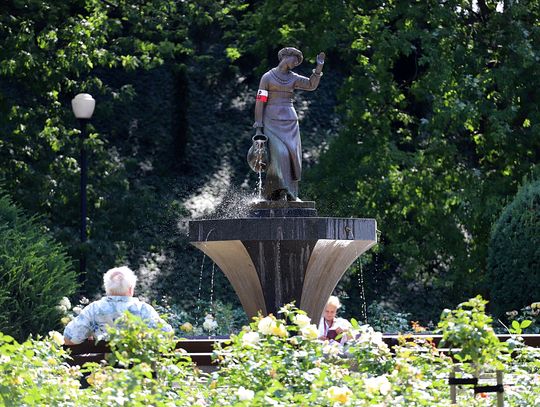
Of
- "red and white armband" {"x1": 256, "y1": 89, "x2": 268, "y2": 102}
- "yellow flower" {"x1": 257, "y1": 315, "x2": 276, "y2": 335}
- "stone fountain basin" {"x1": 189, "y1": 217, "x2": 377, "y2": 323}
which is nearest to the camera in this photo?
"yellow flower" {"x1": 257, "y1": 315, "x2": 276, "y2": 335}

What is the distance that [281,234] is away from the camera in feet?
37.1

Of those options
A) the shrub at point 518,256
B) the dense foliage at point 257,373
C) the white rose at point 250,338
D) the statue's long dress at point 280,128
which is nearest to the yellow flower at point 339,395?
the dense foliage at point 257,373

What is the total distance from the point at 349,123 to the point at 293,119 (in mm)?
8839

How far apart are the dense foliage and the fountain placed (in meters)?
3.75

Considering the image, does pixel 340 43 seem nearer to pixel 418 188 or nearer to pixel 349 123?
pixel 349 123

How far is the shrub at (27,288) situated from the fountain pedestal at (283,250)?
2696 mm

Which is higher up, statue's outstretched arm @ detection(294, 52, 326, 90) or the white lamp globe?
the white lamp globe

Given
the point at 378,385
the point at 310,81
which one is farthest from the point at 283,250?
Answer: the point at 378,385

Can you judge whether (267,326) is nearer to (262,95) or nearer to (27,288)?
(262,95)

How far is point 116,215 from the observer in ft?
70.3

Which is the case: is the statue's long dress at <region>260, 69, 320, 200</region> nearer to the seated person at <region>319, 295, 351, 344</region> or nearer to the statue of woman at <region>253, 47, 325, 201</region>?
the statue of woman at <region>253, 47, 325, 201</region>

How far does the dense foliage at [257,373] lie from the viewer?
6.29 metres

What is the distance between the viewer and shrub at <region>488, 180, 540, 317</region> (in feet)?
54.0

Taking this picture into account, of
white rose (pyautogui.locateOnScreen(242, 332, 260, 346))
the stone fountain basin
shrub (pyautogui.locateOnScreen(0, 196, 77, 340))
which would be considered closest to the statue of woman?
the stone fountain basin
